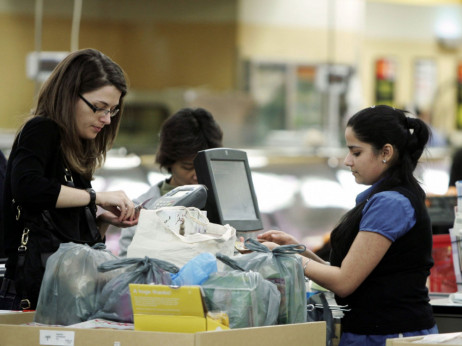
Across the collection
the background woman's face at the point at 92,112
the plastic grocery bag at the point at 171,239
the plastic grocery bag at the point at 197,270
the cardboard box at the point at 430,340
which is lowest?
the cardboard box at the point at 430,340

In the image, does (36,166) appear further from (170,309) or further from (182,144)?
(182,144)

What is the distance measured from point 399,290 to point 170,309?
3.16ft

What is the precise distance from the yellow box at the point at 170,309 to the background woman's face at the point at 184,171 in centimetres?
159

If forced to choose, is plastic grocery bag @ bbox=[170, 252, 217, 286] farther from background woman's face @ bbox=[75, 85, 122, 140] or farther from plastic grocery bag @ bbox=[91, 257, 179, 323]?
background woman's face @ bbox=[75, 85, 122, 140]

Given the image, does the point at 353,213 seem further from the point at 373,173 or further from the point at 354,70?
the point at 354,70

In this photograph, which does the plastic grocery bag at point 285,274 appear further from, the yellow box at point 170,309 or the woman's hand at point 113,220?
the woman's hand at point 113,220

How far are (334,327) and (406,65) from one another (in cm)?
815

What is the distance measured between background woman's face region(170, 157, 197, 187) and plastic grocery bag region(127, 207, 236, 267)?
125 cm

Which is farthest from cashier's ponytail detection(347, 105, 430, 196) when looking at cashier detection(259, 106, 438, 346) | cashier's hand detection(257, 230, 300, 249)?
cashier's hand detection(257, 230, 300, 249)

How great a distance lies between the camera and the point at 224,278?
2607 millimetres

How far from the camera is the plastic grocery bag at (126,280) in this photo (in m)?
2.67

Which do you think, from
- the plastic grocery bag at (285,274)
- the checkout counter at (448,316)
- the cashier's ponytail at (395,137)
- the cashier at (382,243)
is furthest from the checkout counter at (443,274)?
the plastic grocery bag at (285,274)

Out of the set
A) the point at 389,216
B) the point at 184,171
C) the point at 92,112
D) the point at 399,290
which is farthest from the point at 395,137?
the point at 184,171

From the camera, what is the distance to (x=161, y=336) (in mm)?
2477
